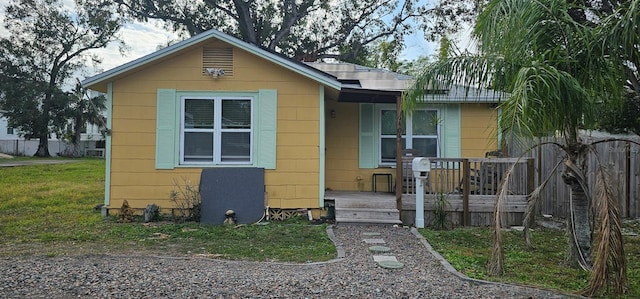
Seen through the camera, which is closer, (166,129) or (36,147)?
(166,129)

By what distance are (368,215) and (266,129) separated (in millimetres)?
2583

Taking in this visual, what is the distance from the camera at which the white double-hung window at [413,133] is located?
392 inches

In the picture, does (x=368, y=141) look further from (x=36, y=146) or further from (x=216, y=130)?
(x=36, y=146)

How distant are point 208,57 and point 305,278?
17.5ft

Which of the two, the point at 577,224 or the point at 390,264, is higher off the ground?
the point at 577,224

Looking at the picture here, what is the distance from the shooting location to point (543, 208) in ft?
30.5

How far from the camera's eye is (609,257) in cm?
400

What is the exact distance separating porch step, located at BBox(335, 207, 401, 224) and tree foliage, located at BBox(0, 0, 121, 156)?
30961 mm

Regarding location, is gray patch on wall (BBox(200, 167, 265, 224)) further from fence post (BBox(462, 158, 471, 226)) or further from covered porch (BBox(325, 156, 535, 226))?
fence post (BBox(462, 158, 471, 226))

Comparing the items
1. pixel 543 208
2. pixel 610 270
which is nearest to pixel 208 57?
pixel 610 270

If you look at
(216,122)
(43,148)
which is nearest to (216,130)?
(216,122)

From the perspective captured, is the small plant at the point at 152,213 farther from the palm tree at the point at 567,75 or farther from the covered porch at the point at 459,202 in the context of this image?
the palm tree at the point at 567,75

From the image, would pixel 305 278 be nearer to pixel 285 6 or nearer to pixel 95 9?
pixel 285 6

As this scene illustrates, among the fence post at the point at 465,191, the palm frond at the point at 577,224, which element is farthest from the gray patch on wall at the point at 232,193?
the palm frond at the point at 577,224
